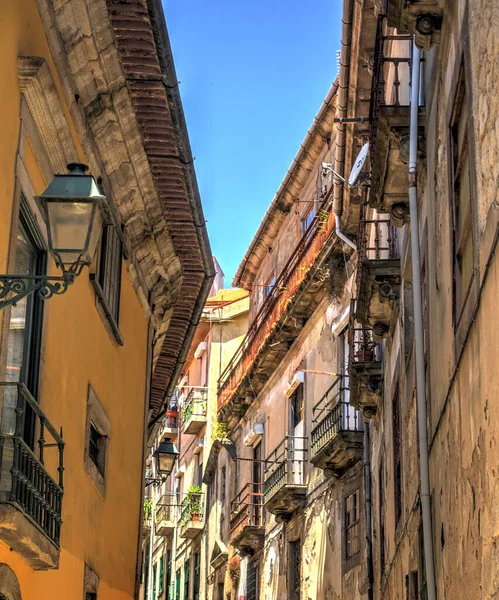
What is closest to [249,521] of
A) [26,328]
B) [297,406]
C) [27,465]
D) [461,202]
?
[297,406]

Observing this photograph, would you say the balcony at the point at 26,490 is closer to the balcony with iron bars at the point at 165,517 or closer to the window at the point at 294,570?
the window at the point at 294,570

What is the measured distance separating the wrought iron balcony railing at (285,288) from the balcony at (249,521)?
2.95 m

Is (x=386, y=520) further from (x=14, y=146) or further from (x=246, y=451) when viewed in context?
(x=246, y=451)

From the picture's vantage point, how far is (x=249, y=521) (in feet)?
94.3

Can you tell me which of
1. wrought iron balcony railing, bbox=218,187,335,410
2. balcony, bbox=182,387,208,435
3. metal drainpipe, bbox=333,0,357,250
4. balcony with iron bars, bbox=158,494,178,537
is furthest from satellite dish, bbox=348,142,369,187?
balcony with iron bars, bbox=158,494,178,537

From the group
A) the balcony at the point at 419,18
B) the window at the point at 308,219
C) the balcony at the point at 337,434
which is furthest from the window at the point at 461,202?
the window at the point at 308,219

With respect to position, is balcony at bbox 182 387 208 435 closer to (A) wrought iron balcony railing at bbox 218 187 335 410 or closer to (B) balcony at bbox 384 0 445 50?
(A) wrought iron balcony railing at bbox 218 187 335 410

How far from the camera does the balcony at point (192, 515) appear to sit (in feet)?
120

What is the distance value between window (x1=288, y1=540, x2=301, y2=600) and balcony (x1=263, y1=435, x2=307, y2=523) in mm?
644

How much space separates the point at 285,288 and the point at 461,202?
1837cm

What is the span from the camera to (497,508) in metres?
6.03

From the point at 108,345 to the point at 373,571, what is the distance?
712cm

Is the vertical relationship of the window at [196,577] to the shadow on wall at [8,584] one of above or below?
above

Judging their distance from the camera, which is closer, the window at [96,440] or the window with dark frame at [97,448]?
the window at [96,440]
